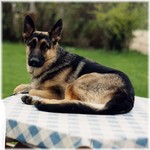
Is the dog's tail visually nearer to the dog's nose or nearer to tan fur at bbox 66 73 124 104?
tan fur at bbox 66 73 124 104

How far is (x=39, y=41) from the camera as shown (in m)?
2.09

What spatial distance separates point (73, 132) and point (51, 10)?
152 inches

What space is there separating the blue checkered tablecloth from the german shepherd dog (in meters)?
0.06

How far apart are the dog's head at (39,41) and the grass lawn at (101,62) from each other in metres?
1.85

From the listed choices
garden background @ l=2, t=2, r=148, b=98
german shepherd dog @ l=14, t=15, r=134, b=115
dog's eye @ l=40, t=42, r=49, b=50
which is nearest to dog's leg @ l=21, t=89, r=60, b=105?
german shepherd dog @ l=14, t=15, r=134, b=115

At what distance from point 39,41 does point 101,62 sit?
93.5 inches

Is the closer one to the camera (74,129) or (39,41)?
(74,129)

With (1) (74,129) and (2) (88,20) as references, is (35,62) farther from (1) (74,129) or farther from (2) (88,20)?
(2) (88,20)

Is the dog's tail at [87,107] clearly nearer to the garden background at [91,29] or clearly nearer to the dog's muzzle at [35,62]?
the dog's muzzle at [35,62]

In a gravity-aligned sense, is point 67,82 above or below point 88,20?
above

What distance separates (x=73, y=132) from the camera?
166 cm

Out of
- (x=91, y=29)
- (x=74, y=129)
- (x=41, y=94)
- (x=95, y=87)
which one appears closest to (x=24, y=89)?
(x=41, y=94)

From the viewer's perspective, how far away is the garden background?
472 cm

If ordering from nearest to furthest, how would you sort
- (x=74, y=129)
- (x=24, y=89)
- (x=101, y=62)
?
(x=74, y=129), (x=24, y=89), (x=101, y=62)
